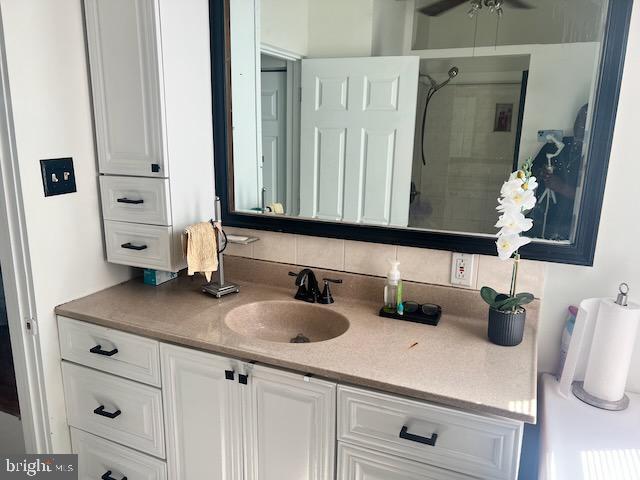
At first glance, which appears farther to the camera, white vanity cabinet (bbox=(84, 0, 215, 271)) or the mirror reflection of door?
white vanity cabinet (bbox=(84, 0, 215, 271))

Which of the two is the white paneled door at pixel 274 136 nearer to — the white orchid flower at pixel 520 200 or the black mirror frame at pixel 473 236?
the black mirror frame at pixel 473 236

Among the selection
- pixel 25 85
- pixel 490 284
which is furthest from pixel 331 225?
pixel 25 85

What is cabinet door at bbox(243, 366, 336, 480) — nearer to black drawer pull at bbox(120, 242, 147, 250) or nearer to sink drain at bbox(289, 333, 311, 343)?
sink drain at bbox(289, 333, 311, 343)

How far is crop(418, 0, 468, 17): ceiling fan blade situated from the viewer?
1511mm

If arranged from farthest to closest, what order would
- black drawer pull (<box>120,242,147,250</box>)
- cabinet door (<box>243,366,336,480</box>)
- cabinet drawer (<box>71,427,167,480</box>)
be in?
black drawer pull (<box>120,242,147,250</box>) → cabinet drawer (<box>71,427,167,480</box>) → cabinet door (<box>243,366,336,480</box>)

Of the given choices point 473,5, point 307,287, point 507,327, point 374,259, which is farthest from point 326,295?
point 473,5

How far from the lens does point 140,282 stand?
6.36ft

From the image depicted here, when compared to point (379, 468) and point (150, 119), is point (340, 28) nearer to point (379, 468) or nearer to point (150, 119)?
point (150, 119)

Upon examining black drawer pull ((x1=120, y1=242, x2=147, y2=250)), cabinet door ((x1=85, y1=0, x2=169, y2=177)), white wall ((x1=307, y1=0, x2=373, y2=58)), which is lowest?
black drawer pull ((x1=120, y1=242, x2=147, y2=250))

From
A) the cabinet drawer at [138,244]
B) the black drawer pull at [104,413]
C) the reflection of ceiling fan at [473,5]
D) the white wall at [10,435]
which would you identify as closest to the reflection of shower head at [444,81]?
the reflection of ceiling fan at [473,5]

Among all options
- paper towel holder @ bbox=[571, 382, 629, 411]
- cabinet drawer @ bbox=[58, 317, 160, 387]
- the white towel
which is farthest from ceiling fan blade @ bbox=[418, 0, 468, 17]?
cabinet drawer @ bbox=[58, 317, 160, 387]

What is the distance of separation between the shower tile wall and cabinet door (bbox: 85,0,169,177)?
88cm

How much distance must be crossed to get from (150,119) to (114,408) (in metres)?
0.98

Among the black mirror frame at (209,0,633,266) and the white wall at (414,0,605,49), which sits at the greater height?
the white wall at (414,0,605,49)
